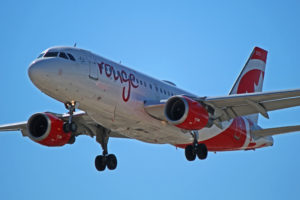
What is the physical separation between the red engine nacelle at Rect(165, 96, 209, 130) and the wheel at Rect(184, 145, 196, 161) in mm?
2813

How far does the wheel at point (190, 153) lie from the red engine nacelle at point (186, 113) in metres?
2.81

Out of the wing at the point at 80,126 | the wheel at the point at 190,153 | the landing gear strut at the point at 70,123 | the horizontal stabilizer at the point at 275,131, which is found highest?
the horizontal stabilizer at the point at 275,131

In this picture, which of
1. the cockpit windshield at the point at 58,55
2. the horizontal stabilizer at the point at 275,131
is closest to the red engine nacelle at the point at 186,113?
the cockpit windshield at the point at 58,55

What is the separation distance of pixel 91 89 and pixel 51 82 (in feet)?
7.56

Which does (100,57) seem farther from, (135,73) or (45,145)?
(45,145)

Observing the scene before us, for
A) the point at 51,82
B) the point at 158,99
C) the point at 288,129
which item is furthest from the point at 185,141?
the point at 51,82

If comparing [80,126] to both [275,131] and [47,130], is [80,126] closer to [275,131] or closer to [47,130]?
[47,130]

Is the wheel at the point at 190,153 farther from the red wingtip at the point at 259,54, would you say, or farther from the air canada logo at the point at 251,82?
the red wingtip at the point at 259,54

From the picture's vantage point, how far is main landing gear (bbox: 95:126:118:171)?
3927 cm

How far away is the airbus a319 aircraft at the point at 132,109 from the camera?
32156 millimetres

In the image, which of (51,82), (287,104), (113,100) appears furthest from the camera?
(287,104)

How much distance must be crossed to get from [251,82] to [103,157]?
44.9ft

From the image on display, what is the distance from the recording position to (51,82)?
31.3 metres

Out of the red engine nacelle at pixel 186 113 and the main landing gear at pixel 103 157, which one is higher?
the red engine nacelle at pixel 186 113
